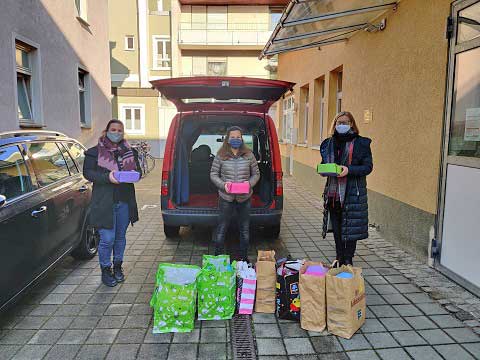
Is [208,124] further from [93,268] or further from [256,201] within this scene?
[93,268]

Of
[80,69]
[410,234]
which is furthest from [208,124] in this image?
[80,69]

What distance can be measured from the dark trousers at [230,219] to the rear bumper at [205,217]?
385 millimetres

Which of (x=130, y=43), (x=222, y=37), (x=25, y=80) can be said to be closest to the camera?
(x=25, y=80)

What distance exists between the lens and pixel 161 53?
22438 millimetres

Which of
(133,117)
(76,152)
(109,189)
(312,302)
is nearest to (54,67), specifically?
(76,152)

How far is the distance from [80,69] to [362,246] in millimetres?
8596

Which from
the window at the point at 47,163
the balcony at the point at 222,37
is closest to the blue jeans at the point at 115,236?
the window at the point at 47,163

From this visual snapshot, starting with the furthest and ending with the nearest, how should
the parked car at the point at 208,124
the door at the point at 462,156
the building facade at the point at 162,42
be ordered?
the building facade at the point at 162,42 < the parked car at the point at 208,124 < the door at the point at 462,156

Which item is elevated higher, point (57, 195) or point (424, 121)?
point (424, 121)

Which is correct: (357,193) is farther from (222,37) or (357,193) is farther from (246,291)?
(222,37)

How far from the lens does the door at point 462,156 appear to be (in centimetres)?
390

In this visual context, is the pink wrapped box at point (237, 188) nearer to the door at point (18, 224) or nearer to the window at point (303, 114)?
the door at point (18, 224)

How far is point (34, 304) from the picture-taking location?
3719mm

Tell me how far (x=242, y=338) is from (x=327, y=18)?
4.50 metres
